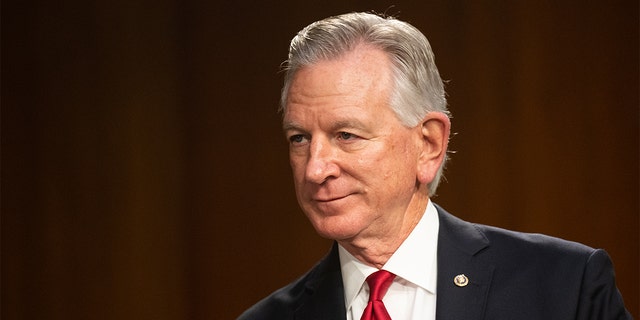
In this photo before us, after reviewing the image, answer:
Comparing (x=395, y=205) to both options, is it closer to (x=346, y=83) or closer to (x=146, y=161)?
(x=346, y=83)

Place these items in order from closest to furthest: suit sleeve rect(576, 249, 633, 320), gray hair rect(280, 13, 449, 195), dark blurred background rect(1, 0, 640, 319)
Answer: suit sleeve rect(576, 249, 633, 320)
gray hair rect(280, 13, 449, 195)
dark blurred background rect(1, 0, 640, 319)

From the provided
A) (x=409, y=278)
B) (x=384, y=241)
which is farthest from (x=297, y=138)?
(x=409, y=278)

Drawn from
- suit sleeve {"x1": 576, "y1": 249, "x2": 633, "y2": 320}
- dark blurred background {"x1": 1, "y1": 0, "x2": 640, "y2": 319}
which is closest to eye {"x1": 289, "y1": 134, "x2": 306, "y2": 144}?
suit sleeve {"x1": 576, "y1": 249, "x2": 633, "y2": 320}

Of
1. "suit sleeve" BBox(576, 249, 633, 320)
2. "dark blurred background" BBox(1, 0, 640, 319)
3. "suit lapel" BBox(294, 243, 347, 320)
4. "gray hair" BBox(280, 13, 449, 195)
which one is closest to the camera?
"suit sleeve" BBox(576, 249, 633, 320)

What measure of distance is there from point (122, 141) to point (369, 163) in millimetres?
1687

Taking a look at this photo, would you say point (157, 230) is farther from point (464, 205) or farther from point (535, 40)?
point (535, 40)

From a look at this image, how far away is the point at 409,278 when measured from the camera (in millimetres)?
2406

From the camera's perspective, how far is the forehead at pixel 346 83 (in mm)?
2285

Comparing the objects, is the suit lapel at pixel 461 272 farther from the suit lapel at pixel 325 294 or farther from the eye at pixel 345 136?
the eye at pixel 345 136

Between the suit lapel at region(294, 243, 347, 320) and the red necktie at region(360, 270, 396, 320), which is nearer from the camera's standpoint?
the red necktie at region(360, 270, 396, 320)

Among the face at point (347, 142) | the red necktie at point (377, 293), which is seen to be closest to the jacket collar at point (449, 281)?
the red necktie at point (377, 293)

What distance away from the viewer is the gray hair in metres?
2.34

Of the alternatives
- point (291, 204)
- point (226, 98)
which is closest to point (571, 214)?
point (291, 204)

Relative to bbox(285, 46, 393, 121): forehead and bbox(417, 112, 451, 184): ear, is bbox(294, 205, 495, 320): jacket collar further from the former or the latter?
bbox(285, 46, 393, 121): forehead
